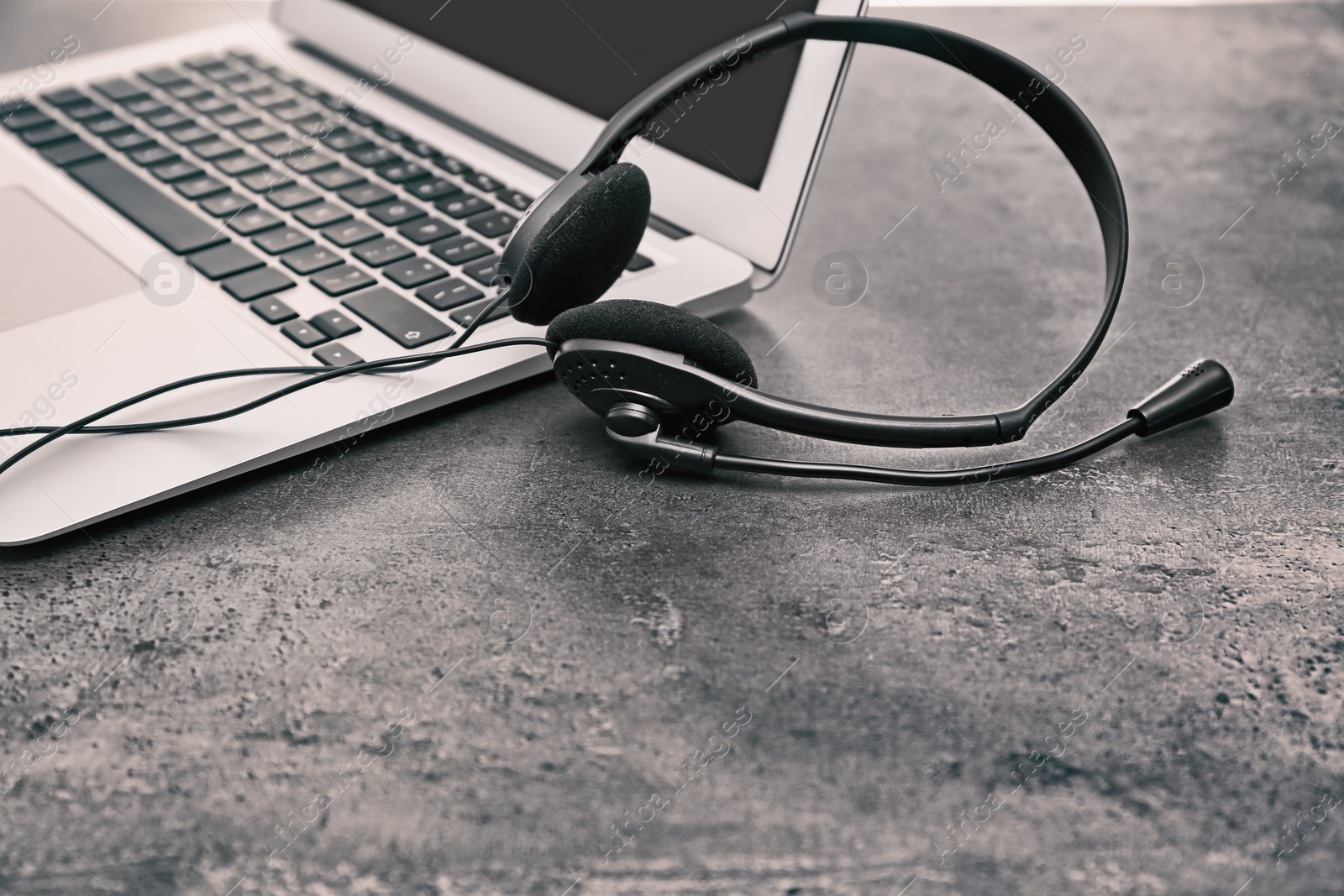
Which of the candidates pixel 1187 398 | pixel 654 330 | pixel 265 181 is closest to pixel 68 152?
pixel 265 181

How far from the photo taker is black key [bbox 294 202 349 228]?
688mm

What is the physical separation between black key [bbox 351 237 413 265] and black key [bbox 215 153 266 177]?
6.0 inches

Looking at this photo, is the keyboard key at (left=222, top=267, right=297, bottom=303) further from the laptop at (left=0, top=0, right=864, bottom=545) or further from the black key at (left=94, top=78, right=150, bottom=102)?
the black key at (left=94, top=78, right=150, bottom=102)

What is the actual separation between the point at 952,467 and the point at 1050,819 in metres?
0.22

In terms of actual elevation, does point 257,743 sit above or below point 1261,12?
below

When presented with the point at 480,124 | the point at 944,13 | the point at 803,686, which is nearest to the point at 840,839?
the point at 803,686

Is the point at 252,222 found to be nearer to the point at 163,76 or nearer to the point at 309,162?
the point at 309,162

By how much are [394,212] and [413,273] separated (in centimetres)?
8

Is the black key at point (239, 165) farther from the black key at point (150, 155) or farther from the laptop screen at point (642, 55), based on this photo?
the laptop screen at point (642, 55)

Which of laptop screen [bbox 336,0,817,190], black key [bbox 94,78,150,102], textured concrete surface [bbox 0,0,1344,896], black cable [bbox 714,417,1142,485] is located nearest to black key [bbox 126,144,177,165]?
black key [bbox 94,78,150,102]

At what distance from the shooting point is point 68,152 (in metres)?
0.78

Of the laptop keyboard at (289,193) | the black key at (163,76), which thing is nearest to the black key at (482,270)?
the laptop keyboard at (289,193)

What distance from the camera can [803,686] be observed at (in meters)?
0.44

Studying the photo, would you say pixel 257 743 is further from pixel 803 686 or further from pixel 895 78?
pixel 895 78
